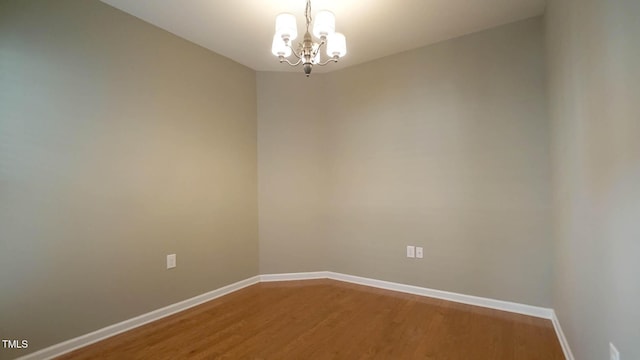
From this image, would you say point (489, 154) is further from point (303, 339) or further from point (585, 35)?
point (303, 339)

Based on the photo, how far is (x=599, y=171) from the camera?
4.09 feet

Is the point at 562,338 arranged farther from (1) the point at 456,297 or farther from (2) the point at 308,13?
(2) the point at 308,13

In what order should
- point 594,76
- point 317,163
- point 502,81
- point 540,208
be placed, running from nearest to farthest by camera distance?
point 594,76 < point 540,208 < point 502,81 < point 317,163

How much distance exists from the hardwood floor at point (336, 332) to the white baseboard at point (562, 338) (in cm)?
4

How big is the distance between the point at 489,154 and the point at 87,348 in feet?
11.3

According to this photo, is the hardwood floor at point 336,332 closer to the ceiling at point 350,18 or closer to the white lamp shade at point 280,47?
the white lamp shade at point 280,47

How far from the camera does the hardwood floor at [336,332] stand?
1.95 m

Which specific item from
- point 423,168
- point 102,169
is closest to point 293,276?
point 423,168

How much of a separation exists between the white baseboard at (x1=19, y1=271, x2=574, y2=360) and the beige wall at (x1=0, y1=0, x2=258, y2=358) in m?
0.06

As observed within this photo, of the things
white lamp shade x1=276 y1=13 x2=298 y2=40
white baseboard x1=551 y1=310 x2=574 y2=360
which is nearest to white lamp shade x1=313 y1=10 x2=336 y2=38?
white lamp shade x1=276 y1=13 x2=298 y2=40

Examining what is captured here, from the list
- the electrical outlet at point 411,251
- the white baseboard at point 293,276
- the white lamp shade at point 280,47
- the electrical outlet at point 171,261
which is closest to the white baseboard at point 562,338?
the electrical outlet at point 411,251

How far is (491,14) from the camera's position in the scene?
241 centimetres

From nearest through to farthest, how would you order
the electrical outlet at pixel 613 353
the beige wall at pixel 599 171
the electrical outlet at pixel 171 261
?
the beige wall at pixel 599 171 → the electrical outlet at pixel 613 353 → the electrical outlet at pixel 171 261

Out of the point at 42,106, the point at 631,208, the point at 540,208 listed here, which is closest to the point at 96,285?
the point at 42,106
